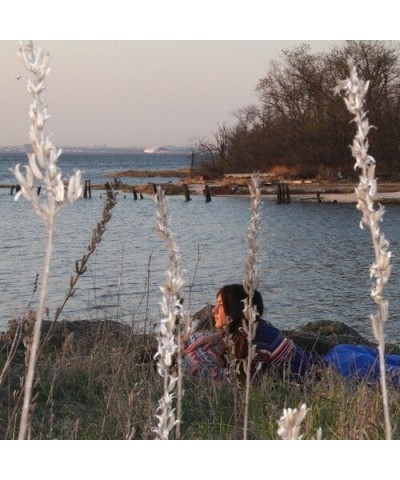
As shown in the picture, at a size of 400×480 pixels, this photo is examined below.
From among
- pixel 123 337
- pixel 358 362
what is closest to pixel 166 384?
pixel 358 362

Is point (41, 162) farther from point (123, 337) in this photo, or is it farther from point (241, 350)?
point (123, 337)

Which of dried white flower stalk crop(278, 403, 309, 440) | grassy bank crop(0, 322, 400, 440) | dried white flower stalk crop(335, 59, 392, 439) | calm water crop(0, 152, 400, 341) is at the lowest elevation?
calm water crop(0, 152, 400, 341)

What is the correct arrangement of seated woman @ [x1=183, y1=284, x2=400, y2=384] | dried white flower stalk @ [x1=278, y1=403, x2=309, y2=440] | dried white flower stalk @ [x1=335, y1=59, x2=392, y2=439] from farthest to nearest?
1. seated woman @ [x1=183, y1=284, x2=400, y2=384]
2. dried white flower stalk @ [x1=335, y1=59, x2=392, y2=439]
3. dried white flower stalk @ [x1=278, y1=403, x2=309, y2=440]

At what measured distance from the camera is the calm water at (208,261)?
12805mm

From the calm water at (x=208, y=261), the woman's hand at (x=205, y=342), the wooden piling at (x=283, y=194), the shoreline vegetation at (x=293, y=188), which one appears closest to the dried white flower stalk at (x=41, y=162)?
the calm water at (x=208, y=261)

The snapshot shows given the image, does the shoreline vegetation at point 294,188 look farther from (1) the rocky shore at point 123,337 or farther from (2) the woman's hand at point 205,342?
(2) the woman's hand at point 205,342

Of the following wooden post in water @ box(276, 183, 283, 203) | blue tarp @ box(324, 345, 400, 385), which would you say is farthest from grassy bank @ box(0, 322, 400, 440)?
wooden post in water @ box(276, 183, 283, 203)

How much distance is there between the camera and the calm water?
1280 centimetres

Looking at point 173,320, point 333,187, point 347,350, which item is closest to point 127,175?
point 333,187

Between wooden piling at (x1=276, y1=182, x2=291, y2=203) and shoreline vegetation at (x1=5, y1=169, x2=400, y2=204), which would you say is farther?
wooden piling at (x1=276, y1=182, x2=291, y2=203)

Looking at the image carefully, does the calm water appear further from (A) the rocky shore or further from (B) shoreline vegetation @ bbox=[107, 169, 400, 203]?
(B) shoreline vegetation @ bbox=[107, 169, 400, 203]

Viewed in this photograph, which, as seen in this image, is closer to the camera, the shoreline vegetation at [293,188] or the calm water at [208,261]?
the calm water at [208,261]

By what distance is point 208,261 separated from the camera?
19.9 meters
